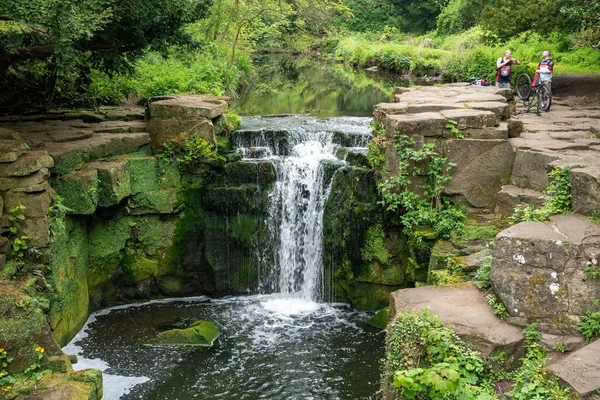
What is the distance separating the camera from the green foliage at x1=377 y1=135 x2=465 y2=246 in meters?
9.58

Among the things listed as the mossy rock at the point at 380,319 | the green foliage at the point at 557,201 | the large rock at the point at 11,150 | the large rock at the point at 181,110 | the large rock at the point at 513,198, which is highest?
the large rock at the point at 181,110

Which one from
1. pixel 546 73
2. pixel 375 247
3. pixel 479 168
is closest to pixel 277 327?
pixel 375 247

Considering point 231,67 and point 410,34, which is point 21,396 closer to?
point 231,67

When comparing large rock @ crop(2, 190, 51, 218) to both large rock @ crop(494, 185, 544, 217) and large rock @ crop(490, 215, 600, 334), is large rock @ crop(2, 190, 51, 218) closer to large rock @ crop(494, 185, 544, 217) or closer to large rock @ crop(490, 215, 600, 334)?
large rock @ crop(490, 215, 600, 334)

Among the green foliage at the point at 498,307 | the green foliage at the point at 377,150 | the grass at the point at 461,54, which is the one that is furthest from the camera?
the grass at the point at 461,54

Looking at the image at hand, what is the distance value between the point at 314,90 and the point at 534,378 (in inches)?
745

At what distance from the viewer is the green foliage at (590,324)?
236 inches

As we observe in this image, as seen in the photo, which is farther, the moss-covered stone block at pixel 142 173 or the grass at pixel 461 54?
the grass at pixel 461 54

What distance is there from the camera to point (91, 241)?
34.4 feet

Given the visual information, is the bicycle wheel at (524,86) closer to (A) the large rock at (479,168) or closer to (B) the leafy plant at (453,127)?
(A) the large rock at (479,168)

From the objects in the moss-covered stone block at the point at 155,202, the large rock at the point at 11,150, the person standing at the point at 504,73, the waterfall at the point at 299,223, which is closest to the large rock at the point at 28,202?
the large rock at the point at 11,150

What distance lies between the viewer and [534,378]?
5.70 metres

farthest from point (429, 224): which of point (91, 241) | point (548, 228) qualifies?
point (91, 241)

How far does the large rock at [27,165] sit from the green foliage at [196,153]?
9.71 ft
